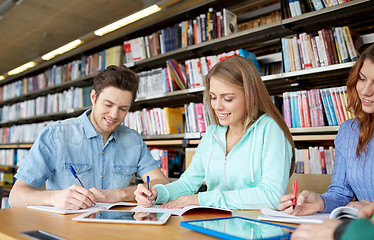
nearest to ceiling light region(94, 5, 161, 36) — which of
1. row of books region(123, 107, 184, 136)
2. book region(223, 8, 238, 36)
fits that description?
book region(223, 8, 238, 36)

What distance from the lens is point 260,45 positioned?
2.99 meters

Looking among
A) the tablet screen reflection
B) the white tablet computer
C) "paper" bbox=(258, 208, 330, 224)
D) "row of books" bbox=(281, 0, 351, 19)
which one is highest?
"row of books" bbox=(281, 0, 351, 19)

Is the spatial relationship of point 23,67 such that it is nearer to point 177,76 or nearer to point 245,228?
point 177,76

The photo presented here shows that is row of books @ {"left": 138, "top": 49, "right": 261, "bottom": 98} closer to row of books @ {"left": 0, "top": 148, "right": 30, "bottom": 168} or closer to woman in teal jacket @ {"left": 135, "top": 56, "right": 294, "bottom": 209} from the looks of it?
woman in teal jacket @ {"left": 135, "top": 56, "right": 294, "bottom": 209}

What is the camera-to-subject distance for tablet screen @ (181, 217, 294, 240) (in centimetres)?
70

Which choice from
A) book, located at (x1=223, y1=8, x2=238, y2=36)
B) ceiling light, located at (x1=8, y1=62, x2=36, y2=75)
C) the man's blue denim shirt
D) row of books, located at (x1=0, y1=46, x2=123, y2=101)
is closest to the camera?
the man's blue denim shirt

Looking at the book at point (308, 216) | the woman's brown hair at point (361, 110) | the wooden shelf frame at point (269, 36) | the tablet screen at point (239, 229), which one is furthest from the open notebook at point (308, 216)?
the wooden shelf frame at point (269, 36)

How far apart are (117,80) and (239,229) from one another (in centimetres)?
114

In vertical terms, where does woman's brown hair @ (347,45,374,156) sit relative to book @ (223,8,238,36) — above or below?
below

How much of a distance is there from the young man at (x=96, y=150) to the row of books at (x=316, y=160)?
114 cm

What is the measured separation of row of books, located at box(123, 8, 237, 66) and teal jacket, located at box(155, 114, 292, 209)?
1.52 m

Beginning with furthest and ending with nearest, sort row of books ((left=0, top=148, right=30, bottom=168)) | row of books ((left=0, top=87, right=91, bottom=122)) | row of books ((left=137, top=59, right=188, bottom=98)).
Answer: row of books ((left=0, top=148, right=30, bottom=168)), row of books ((left=0, top=87, right=91, bottom=122)), row of books ((left=137, top=59, right=188, bottom=98))

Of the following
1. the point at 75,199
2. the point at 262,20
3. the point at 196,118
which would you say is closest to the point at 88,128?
the point at 75,199

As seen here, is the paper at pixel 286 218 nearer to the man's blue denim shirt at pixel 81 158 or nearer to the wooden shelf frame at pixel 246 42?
the man's blue denim shirt at pixel 81 158
